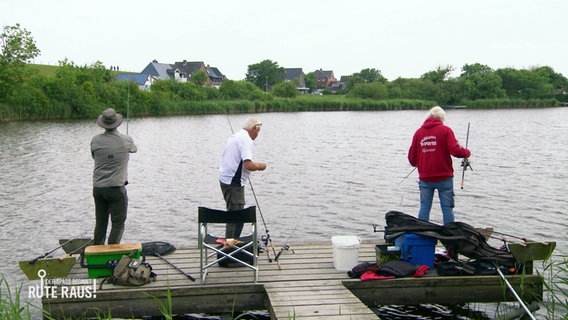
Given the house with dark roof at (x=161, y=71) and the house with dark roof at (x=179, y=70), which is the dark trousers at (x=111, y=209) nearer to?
the house with dark roof at (x=179, y=70)

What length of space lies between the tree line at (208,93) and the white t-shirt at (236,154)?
41.3m

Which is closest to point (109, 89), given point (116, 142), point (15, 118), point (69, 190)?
point (15, 118)

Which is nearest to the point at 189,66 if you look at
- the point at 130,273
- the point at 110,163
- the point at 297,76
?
the point at 297,76

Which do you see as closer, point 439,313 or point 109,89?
point 439,313

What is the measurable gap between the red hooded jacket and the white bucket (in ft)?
4.65

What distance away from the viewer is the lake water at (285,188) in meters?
12.4

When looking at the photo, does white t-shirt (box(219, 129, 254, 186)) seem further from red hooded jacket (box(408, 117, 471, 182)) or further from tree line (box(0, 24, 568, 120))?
tree line (box(0, 24, 568, 120))

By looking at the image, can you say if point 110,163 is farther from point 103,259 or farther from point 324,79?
point 324,79

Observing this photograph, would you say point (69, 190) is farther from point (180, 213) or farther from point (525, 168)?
point (525, 168)

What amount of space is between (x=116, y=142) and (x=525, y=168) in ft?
60.0

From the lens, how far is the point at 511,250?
666 centimetres

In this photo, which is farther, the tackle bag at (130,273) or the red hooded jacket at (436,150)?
the red hooded jacket at (436,150)

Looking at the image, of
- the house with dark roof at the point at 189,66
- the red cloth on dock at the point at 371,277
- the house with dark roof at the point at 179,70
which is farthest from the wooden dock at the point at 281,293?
the house with dark roof at the point at 189,66

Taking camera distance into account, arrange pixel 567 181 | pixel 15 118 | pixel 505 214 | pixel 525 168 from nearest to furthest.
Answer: pixel 505 214, pixel 567 181, pixel 525 168, pixel 15 118
